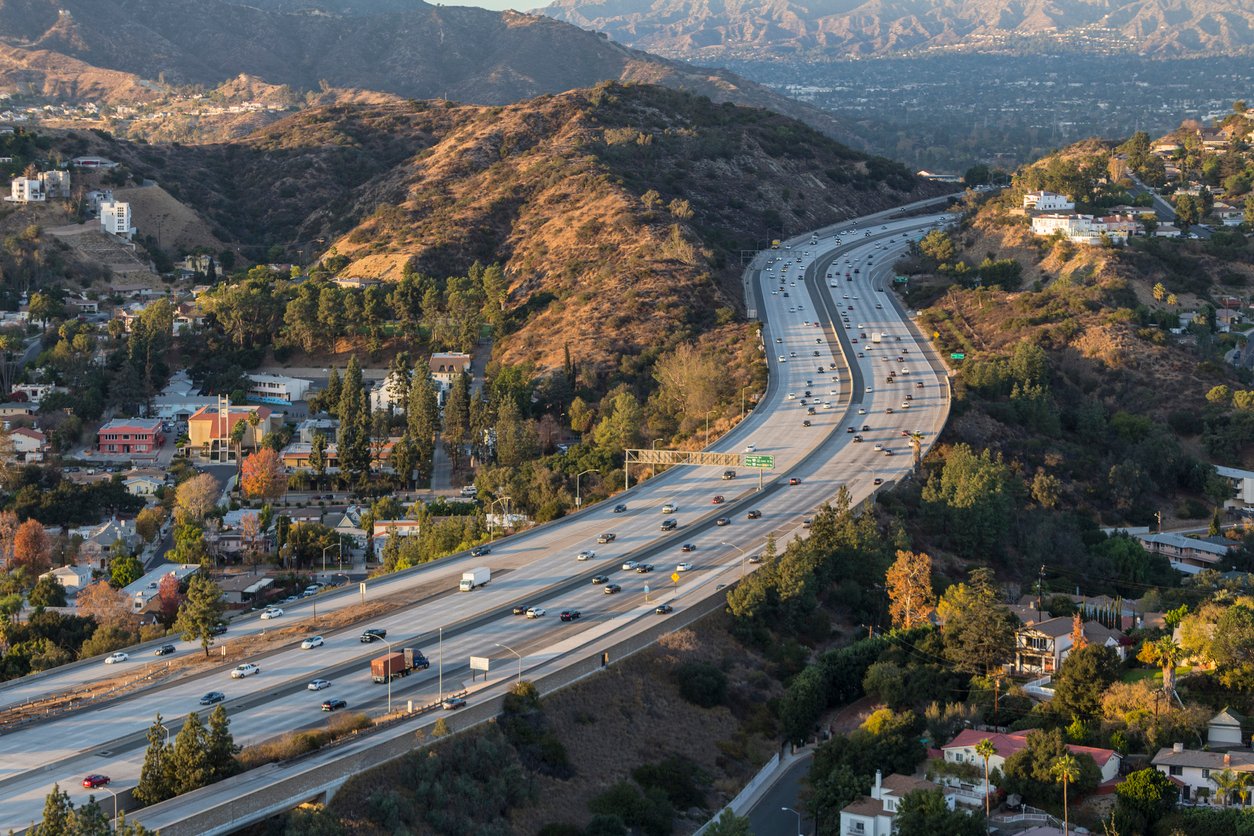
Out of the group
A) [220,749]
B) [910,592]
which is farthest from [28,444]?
[220,749]

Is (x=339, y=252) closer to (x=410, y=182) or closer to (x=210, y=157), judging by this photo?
(x=410, y=182)

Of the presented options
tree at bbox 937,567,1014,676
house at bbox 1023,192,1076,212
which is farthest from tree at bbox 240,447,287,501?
house at bbox 1023,192,1076,212

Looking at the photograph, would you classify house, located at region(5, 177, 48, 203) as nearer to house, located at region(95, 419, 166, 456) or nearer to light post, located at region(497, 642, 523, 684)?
house, located at region(95, 419, 166, 456)

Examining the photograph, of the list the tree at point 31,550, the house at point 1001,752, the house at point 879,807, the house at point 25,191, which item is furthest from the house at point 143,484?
the house at point 25,191

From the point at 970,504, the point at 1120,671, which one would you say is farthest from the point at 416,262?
the point at 1120,671

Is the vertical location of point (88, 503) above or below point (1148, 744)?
below

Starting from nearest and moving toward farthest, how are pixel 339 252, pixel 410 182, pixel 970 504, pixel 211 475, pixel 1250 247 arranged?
1. pixel 970 504
2. pixel 211 475
3. pixel 1250 247
4. pixel 339 252
5. pixel 410 182

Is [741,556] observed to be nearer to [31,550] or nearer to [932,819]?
[932,819]

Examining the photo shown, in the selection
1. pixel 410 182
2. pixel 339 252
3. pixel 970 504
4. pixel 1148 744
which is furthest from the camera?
pixel 410 182
